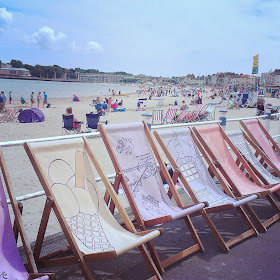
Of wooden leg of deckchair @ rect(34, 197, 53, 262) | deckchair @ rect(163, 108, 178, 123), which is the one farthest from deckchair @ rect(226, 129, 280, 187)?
deckchair @ rect(163, 108, 178, 123)

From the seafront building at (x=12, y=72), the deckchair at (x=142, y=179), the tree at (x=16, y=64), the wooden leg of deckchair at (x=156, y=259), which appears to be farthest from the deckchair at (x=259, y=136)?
the tree at (x=16, y=64)

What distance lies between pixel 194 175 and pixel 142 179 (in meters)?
0.65

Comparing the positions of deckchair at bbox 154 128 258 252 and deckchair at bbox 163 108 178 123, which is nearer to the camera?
deckchair at bbox 154 128 258 252

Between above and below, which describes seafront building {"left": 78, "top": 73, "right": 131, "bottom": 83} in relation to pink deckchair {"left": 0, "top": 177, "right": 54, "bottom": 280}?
above

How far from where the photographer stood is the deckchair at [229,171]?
10.3 feet

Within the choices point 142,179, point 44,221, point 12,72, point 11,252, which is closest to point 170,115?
point 142,179

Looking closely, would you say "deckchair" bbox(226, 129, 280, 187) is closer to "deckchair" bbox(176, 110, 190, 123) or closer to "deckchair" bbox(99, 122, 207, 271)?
"deckchair" bbox(99, 122, 207, 271)

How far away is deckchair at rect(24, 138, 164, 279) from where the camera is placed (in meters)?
2.03

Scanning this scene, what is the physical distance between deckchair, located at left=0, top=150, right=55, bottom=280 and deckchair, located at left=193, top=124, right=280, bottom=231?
6.03 feet

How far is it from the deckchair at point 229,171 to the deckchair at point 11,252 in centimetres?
184

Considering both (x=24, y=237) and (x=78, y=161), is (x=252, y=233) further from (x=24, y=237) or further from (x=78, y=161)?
(x=24, y=237)

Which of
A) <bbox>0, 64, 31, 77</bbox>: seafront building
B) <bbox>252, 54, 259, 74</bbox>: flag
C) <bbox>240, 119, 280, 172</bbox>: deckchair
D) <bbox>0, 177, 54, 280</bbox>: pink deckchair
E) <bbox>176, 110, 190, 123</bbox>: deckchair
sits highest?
<bbox>0, 64, 31, 77</bbox>: seafront building

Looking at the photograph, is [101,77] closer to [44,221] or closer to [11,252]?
[44,221]

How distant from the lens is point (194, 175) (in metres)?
3.29
